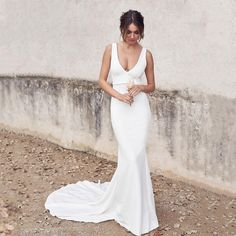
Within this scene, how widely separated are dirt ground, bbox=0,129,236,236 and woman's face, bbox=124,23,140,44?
6.99 ft

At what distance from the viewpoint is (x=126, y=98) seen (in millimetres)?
6125

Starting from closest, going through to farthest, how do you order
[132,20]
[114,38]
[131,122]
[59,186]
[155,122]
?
[132,20] < [131,122] < [59,186] < [155,122] < [114,38]

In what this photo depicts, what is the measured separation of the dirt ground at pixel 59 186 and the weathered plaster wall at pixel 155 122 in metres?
0.19

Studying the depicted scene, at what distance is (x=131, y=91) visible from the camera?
20.0 ft

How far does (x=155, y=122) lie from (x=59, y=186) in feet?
5.30

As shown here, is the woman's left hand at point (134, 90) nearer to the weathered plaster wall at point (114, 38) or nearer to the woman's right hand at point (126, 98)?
the woman's right hand at point (126, 98)

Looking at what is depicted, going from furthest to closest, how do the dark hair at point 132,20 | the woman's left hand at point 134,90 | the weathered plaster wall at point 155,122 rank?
the weathered plaster wall at point 155,122
the woman's left hand at point 134,90
the dark hair at point 132,20

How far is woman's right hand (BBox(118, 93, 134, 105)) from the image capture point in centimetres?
612

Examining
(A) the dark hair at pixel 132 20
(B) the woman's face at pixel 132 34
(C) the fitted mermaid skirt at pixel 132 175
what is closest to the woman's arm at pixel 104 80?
(C) the fitted mermaid skirt at pixel 132 175

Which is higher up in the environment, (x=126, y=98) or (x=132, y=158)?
(x=126, y=98)

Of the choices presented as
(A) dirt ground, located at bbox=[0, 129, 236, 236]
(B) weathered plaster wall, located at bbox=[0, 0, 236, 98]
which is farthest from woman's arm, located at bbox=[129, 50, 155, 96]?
(A) dirt ground, located at bbox=[0, 129, 236, 236]

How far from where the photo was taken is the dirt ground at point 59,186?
6508 millimetres

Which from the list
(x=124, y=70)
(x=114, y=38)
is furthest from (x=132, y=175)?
(x=114, y=38)

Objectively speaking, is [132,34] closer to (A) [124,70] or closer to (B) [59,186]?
(A) [124,70]
